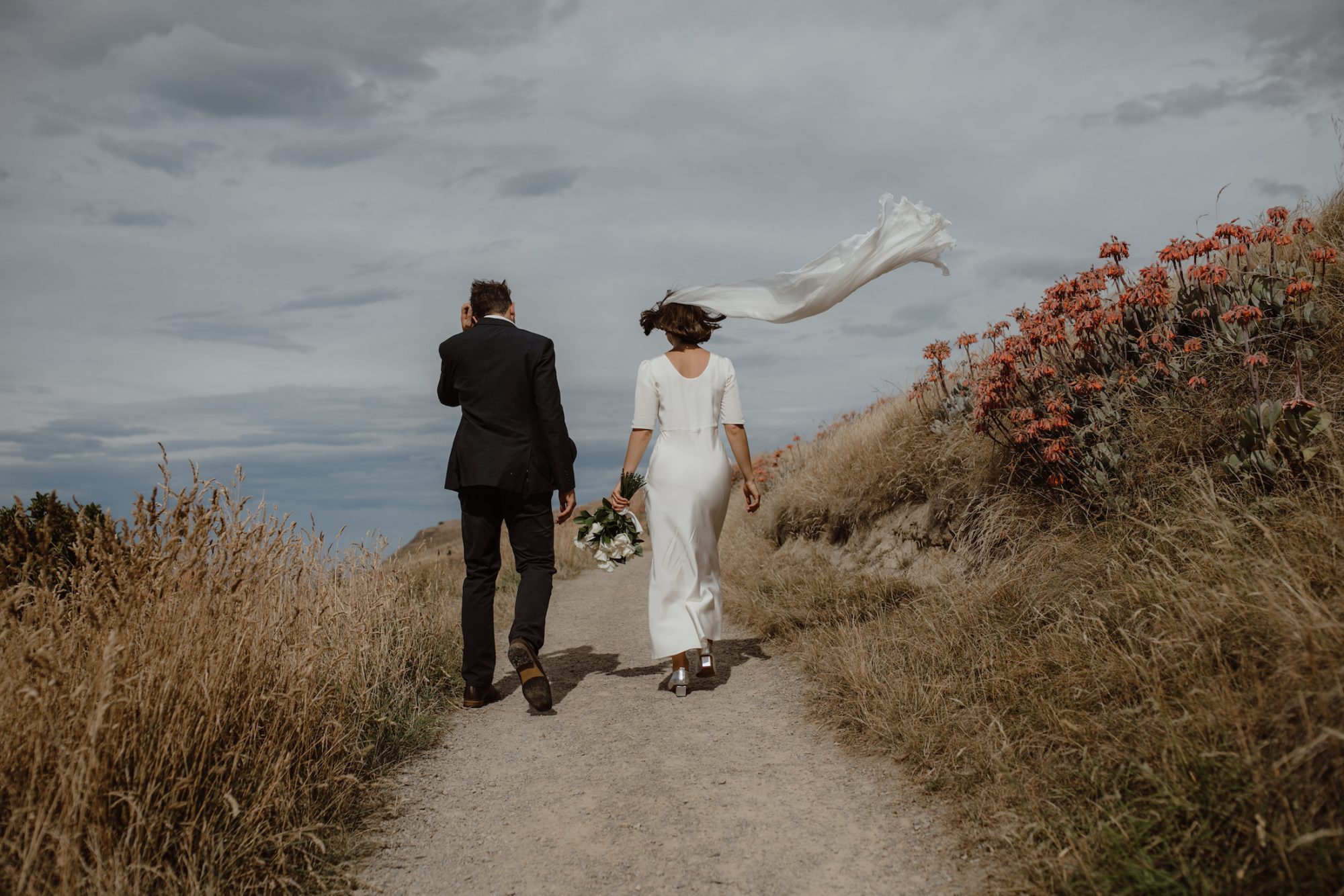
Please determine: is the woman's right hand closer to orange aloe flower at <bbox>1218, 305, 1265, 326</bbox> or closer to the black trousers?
the black trousers

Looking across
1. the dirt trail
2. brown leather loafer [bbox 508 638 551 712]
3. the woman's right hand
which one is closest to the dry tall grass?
the dirt trail

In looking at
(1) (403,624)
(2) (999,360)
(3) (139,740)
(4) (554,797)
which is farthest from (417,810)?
(2) (999,360)

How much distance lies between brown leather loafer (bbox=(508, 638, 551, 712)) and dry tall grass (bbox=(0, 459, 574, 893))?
0.72 metres

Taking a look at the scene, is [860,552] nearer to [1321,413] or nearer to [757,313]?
[757,313]

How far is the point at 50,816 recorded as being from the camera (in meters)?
2.62

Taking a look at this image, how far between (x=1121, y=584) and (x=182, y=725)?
4064 millimetres

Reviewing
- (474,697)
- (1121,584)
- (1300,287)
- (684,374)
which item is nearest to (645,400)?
(684,374)

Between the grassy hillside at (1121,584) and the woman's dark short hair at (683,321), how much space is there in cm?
207

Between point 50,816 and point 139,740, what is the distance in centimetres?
35

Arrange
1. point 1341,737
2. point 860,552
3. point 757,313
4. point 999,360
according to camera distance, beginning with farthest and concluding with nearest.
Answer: point 860,552 → point 757,313 → point 999,360 → point 1341,737

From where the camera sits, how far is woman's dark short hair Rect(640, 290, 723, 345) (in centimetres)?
584

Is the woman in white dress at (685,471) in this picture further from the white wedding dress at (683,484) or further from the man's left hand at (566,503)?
the man's left hand at (566,503)

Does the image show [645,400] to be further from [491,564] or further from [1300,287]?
[1300,287]

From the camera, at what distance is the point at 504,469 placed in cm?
542
